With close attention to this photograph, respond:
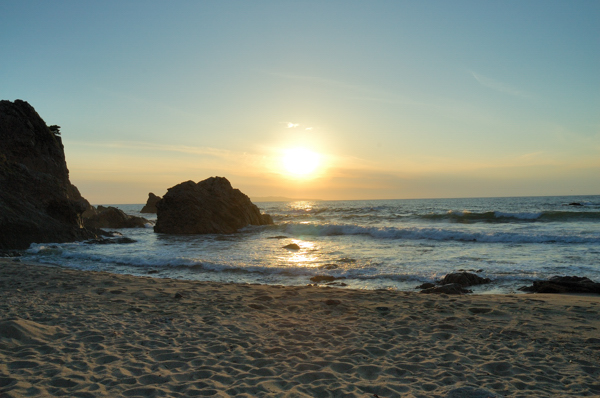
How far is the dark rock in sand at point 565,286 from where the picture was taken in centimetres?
846

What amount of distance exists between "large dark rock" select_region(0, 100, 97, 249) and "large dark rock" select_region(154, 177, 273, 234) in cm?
674

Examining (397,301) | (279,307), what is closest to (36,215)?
(279,307)

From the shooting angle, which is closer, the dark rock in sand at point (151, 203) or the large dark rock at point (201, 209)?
the large dark rock at point (201, 209)

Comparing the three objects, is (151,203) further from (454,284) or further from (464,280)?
(454,284)

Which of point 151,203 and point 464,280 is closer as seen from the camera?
point 464,280

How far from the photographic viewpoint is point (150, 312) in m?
6.41

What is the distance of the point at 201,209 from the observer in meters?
27.5

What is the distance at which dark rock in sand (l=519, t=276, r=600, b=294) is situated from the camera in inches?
333

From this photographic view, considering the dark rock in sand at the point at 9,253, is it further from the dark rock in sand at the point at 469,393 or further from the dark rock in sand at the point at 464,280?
the dark rock in sand at the point at 469,393

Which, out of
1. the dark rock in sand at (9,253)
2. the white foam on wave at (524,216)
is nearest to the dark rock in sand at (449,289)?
the dark rock in sand at (9,253)

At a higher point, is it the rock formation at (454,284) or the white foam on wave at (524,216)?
the white foam on wave at (524,216)

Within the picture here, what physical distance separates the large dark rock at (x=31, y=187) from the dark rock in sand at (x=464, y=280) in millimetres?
16944

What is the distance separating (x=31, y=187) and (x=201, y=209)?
11.3 meters

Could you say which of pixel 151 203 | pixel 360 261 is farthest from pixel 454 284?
pixel 151 203
